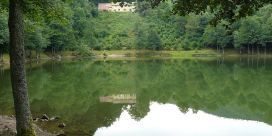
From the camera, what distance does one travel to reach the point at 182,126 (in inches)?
1077

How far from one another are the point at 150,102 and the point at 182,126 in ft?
38.8

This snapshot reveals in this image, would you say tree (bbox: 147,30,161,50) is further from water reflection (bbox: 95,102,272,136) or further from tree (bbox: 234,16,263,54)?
water reflection (bbox: 95,102,272,136)

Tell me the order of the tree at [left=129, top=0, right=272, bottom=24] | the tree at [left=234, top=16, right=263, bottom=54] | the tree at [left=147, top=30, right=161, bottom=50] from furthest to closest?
the tree at [left=147, top=30, right=161, bottom=50] → the tree at [left=234, top=16, right=263, bottom=54] → the tree at [left=129, top=0, right=272, bottom=24]

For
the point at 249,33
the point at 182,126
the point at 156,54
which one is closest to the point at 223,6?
the point at 182,126

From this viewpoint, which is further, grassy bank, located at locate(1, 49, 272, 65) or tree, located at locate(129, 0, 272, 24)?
grassy bank, located at locate(1, 49, 272, 65)

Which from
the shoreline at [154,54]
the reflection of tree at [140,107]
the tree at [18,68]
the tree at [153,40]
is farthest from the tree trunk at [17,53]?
the tree at [153,40]

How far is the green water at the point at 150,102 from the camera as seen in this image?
1053 inches

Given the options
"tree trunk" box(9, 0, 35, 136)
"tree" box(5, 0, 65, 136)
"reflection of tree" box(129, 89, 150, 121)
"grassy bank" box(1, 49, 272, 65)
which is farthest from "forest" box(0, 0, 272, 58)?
"tree trunk" box(9, 0, 35, 136)

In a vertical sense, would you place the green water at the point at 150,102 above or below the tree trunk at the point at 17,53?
below

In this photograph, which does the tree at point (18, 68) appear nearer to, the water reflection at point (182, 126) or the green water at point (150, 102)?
the green water at point (150, 102)

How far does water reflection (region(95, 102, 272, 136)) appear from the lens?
82.2ft

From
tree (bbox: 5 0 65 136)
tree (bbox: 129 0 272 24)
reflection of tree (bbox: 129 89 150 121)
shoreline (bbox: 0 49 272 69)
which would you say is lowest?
reflection of tree (bbox: 129 89 150 121)

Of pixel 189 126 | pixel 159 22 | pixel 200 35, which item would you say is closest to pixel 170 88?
pixel 189 126

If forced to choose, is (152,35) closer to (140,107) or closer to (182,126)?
(140,107)
